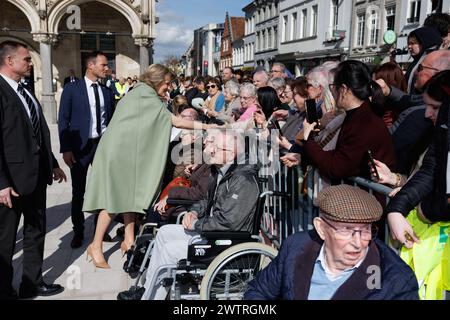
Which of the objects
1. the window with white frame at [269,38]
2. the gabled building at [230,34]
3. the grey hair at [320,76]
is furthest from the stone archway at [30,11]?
the gabled building at [230,34]

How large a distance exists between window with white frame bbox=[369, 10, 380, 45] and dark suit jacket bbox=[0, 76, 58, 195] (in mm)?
23439

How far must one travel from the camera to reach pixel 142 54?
55.5 ft

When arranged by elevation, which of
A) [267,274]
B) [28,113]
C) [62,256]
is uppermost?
[28,113]

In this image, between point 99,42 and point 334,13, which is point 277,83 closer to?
point 99,42

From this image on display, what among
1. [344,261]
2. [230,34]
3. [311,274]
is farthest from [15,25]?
Result: [230,34]

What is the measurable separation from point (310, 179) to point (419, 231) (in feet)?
3.83

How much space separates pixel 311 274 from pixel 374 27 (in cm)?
2465

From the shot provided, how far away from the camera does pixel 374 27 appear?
77.5 feet

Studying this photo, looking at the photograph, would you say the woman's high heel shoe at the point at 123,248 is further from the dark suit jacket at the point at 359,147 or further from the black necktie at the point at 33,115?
the dark suit jacket at the point at 359,147

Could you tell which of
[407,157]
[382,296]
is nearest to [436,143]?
[407,157]

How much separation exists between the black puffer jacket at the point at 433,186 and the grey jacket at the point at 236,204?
3.98 ft

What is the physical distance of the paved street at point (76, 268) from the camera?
3.73 metres

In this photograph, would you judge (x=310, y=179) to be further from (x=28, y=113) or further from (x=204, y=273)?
(x=28, y=113)

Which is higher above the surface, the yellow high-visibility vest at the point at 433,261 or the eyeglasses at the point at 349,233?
the eyeglasses at the point at 349,233
